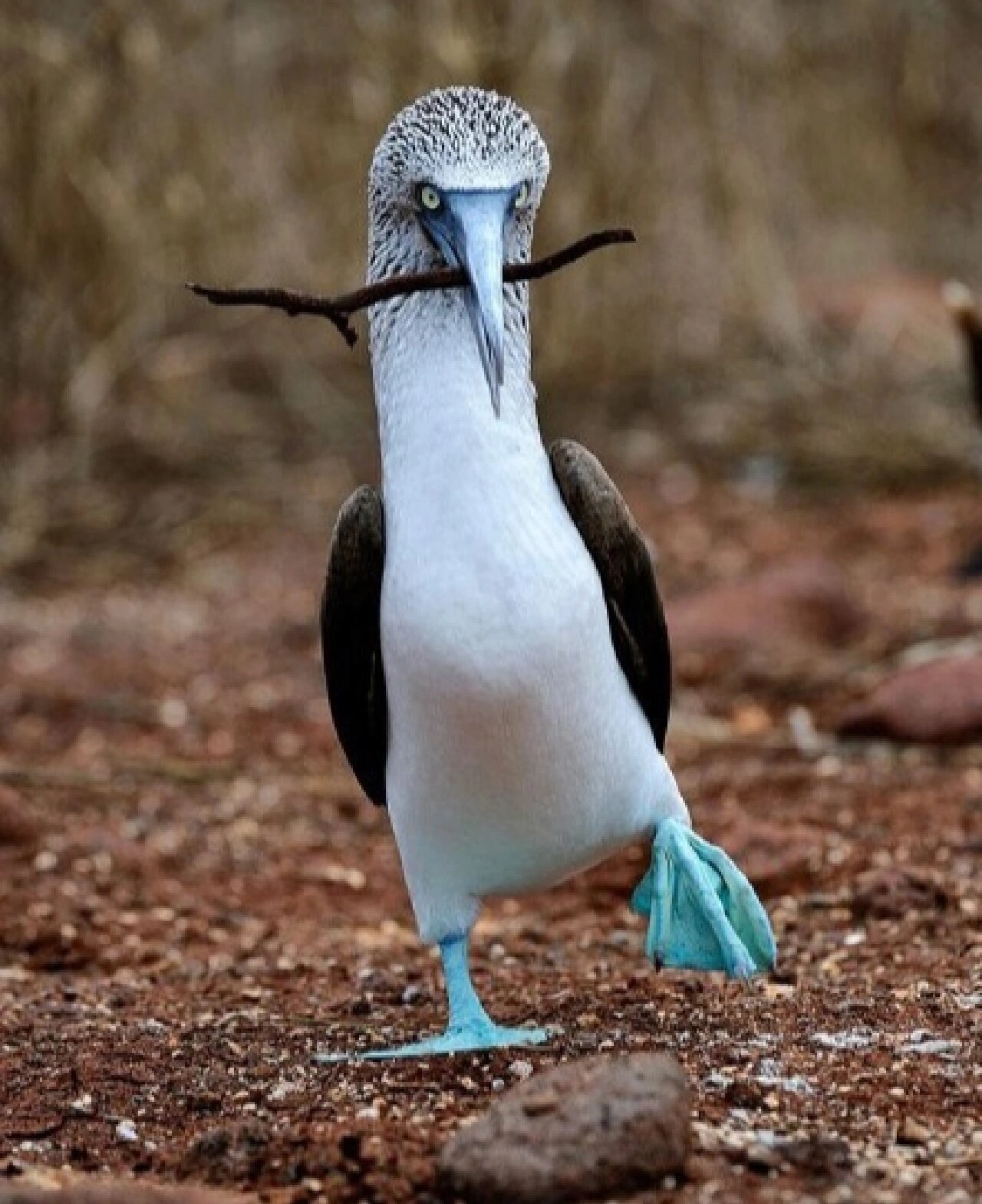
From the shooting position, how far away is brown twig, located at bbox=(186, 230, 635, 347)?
13.2 ft

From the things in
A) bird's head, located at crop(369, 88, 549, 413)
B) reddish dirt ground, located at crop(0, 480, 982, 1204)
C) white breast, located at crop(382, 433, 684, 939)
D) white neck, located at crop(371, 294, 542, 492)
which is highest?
bird's head, located at crop(369, 88, 549, 413)

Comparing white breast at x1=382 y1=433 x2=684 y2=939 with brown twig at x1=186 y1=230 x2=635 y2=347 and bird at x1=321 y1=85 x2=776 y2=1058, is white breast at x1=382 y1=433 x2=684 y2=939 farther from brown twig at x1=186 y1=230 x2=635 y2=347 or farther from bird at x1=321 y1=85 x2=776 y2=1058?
brown twig at x1=186 y1=230 x2=635 y2=347

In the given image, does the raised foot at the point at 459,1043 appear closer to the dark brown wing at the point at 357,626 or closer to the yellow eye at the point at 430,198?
the dark brown wing at the point at 357,626

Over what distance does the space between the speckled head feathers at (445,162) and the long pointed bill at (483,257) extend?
0.10ft

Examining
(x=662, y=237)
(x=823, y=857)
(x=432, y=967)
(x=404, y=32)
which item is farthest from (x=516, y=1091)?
(x=662, y=237)

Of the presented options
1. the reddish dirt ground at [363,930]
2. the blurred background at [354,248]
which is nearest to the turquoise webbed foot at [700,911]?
the reddish dirt ground at [363,930]

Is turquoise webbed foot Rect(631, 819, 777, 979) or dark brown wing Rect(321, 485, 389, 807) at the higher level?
dark brown wing Rect(321, 485, 389, 807)

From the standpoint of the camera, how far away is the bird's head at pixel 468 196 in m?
3.95

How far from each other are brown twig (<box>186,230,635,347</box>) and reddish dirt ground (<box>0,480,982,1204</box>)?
4.33 ft

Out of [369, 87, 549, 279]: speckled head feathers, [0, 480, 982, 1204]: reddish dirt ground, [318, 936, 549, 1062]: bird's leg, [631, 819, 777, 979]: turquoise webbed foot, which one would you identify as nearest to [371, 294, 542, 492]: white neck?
[369, 87, 549, 279]: speckled head feathers

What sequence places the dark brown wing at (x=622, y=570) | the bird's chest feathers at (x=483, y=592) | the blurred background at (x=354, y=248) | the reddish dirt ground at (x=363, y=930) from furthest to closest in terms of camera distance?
1. the blurred background at (x=354, y=248)
2. the dark brown wing at (x=622, y=570)
3. the bird's chest feathers at (x=483, y=592)
4. the reddish dirt ground at (x=363, y=930)

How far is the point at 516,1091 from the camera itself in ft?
10.9

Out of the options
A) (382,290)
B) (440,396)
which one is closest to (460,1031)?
(440,396)

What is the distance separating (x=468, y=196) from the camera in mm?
4023
